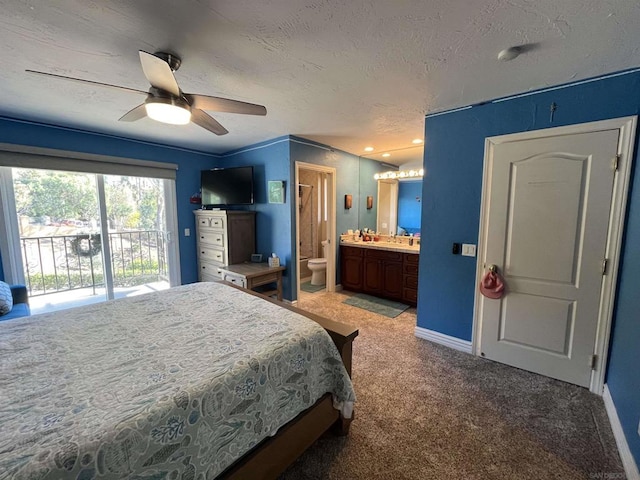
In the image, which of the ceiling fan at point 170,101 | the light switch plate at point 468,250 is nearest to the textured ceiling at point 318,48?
the ceiling fan at point 170,101

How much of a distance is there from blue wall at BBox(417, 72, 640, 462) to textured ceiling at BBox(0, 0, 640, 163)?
0.45ft

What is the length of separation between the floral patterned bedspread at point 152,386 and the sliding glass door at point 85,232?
2.27 metres

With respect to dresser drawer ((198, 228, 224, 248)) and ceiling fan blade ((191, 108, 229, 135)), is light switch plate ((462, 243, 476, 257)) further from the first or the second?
dresser drawer ((198, 228, 224, 248))

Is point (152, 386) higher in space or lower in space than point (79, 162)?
lower

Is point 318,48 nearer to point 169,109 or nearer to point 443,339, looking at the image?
point 169,109

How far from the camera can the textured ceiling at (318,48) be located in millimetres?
1271

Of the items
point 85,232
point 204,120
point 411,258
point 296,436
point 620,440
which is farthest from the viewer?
point 411,258

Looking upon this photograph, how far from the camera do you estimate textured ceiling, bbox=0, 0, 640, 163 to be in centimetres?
127

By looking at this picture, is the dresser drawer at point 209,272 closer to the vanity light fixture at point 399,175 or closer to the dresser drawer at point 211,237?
the dresser drawer at point 211,237

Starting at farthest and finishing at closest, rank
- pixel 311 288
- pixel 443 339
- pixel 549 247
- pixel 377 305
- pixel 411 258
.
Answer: pixel 311 288 → pixel 377 305 → pixel 411 258 → pixel 443 339 → pixel 549 247

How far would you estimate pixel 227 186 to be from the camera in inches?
157

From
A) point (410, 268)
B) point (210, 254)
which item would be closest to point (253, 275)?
point (210, 254)

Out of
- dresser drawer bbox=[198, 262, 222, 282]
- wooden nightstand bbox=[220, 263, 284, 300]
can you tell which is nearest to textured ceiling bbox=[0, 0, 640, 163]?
wooden nightstand bbox=[220, 263, 284, 300]

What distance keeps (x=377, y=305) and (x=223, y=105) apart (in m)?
3.08
